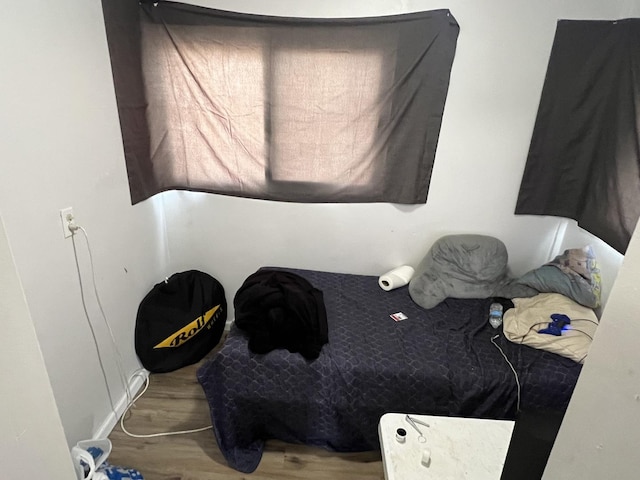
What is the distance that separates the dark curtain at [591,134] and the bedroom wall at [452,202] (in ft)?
0.25

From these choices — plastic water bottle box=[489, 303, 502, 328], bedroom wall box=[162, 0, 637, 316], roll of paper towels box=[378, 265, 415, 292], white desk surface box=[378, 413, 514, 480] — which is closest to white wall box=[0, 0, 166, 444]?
bedroom wall box=[162, 0, 637, 316]

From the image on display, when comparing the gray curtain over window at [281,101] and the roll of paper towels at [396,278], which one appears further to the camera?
the roll of paper towels at [396,278]

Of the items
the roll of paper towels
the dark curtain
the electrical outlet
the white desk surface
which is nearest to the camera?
the white desk surface

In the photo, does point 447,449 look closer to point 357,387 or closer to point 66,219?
point 357,387

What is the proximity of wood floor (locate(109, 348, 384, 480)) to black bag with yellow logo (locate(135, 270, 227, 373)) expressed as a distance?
11.5 inches

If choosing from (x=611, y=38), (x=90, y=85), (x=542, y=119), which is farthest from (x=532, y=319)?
(x=90, y=85)

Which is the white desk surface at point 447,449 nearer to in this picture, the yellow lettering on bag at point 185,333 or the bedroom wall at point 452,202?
the bedroom wall at point 452,202

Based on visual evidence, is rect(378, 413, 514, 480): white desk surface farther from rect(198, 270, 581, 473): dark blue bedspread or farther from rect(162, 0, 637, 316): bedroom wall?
rect(162, 0, 637, 316): bedroom wall

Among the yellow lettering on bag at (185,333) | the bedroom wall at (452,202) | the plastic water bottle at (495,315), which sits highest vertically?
the bedroom wall at (452,202)

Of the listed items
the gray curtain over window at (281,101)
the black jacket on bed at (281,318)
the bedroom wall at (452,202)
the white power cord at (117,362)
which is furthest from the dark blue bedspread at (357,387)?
the gray curtain over window at (281,101)

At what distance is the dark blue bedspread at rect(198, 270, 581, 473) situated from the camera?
1.52m

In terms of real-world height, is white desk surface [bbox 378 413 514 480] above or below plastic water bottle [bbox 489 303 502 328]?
above

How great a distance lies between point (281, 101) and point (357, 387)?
1.56 m

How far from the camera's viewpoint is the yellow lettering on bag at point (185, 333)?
2025 mm
